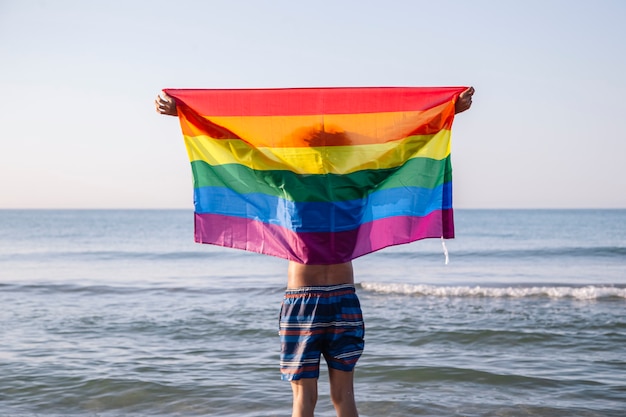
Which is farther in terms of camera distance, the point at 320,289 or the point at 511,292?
the point at 511,292

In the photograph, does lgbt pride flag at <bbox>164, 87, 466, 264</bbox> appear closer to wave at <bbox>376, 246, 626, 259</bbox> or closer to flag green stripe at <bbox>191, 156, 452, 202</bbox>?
flag green stripe at <bbox>191, 156, 452, 202</bbox>

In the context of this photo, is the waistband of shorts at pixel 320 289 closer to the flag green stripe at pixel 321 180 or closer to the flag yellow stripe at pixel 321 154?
the flag green stripe at pixel 321 180

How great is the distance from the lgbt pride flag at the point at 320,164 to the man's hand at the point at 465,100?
0.15 ft

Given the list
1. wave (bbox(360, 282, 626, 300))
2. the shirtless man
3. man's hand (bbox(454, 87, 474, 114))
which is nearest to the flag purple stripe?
the shirtless man

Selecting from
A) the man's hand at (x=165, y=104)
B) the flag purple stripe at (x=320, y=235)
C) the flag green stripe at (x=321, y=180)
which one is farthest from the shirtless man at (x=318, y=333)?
the man's hand at (x=165, y=104)

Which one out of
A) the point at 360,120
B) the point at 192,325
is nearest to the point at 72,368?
the point at 192,325

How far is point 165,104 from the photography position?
4164mm

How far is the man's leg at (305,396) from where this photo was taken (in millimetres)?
3914

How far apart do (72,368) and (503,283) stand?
38.0 feet

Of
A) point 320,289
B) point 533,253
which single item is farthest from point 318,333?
point 533,253

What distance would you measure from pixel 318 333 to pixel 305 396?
0.39m

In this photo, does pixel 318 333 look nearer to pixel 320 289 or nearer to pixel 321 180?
pixel 320 289

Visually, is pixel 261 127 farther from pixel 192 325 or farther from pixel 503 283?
pixel 503 283

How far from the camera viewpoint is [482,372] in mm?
7211
